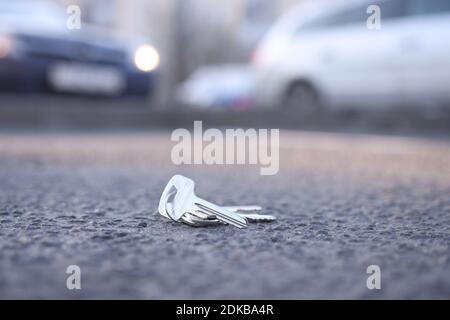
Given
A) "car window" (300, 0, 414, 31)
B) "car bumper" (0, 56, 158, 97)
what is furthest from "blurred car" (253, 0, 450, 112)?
"car bumper" (0, 56, 158, 97)

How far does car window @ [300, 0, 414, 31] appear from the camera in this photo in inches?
211

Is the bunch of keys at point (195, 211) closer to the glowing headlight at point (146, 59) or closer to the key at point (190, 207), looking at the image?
the key at point (190, 207)

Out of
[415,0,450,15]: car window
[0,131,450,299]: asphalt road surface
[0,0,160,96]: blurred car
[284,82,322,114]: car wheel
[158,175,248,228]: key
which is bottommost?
[0,131,450,299]: asphalt road surface

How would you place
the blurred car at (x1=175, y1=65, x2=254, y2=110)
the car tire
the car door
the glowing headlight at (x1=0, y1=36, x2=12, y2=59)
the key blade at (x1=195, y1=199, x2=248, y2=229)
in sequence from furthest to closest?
1. the blurred car at (x1=175, y1=65, x2=254, y2=110)
2. the car tire
3. the car door
4. the glowing headlight at (x1=0, y1=36, x2=12, y2=59)
5. the key blade at (x1=195, y1=199, x2=248, y2=229)

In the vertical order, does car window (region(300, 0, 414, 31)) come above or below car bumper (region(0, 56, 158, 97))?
above

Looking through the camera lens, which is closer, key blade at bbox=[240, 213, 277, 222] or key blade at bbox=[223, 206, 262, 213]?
key blade at bbox=[240, 213, 277, 222]

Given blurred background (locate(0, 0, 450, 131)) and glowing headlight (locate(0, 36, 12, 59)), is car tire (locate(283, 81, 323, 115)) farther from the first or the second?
glowing headlight (locate(0, 36, 12, 59))

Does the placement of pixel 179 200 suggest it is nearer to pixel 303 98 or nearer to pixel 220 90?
pixel 303 98

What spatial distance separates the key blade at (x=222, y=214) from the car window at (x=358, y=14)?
441 cm

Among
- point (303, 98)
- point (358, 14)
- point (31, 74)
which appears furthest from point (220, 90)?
point (31, 74)

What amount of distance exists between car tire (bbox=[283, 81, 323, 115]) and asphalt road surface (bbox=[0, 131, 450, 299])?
10.9ft

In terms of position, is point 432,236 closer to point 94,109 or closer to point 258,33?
point 94,109

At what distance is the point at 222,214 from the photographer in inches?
52.9

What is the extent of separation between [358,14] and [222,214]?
4.71 meters
